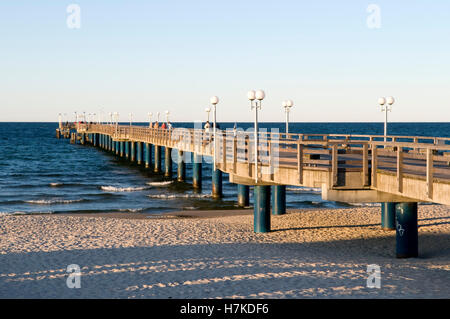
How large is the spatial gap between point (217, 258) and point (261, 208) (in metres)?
4.19

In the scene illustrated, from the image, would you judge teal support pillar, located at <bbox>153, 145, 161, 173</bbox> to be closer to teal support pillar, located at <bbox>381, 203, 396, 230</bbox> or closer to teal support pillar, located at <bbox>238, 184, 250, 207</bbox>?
teal support pillar, located at <bbox>238, 184, 250, 207</bbox>

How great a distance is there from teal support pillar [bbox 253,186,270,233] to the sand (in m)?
0.40

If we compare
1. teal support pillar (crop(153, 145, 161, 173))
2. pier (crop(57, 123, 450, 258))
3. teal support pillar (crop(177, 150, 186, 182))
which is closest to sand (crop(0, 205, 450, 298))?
pier (crop(57, 123, 450, 258))

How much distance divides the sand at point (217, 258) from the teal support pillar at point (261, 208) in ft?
1.30

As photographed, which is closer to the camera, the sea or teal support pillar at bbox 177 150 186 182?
the sea

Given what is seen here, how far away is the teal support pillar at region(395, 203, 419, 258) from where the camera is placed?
13187 mm

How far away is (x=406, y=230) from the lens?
13406 mm

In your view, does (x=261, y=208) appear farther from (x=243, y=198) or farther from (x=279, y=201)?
(x=243, y=198)

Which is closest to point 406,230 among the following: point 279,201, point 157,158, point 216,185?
point 279,201

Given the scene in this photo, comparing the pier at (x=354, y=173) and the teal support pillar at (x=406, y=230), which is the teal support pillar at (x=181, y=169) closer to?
the pier at (x=354, y=173)

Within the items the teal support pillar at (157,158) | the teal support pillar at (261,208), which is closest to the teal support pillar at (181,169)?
the teal support pillar at (157,158)

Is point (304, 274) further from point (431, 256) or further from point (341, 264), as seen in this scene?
point (431, 256)
